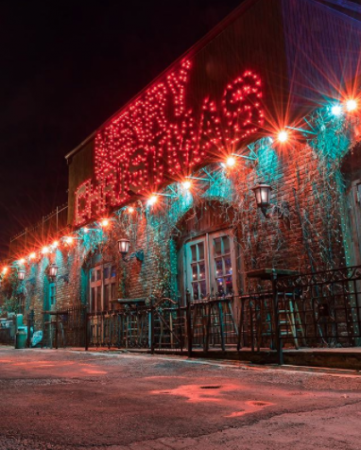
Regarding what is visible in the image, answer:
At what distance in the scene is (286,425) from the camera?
2.64 m

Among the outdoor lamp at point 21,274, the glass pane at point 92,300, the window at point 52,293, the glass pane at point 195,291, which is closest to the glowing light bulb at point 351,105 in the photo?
the glass pane at point 195,291

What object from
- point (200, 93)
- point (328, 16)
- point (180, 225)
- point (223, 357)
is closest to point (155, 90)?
point (200, 93)

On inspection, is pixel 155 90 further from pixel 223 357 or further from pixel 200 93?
pixel 223 357

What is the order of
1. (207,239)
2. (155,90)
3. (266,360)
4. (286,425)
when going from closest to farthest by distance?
(286,425) < (266,360) < (207,239) < (155,90)

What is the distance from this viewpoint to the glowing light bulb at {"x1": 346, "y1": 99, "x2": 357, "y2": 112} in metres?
7.45

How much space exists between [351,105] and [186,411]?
6.20 metres

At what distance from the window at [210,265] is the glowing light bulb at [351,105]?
11.9 feet

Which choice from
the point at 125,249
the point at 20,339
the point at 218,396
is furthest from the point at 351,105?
the point at 20,339

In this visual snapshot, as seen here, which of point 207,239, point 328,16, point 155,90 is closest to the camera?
point 328,16

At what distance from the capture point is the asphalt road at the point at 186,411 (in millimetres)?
2367

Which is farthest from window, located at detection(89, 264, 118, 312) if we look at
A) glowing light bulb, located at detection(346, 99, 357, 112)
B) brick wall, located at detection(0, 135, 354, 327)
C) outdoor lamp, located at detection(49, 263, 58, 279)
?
glowing light bulb, located at detection(346, 99, 357, 112)

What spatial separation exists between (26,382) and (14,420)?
2.15 m

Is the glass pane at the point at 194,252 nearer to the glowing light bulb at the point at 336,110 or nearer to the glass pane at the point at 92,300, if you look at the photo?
the glowing light bulb at the point at 336,110

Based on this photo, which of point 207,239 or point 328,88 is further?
point 207,239
